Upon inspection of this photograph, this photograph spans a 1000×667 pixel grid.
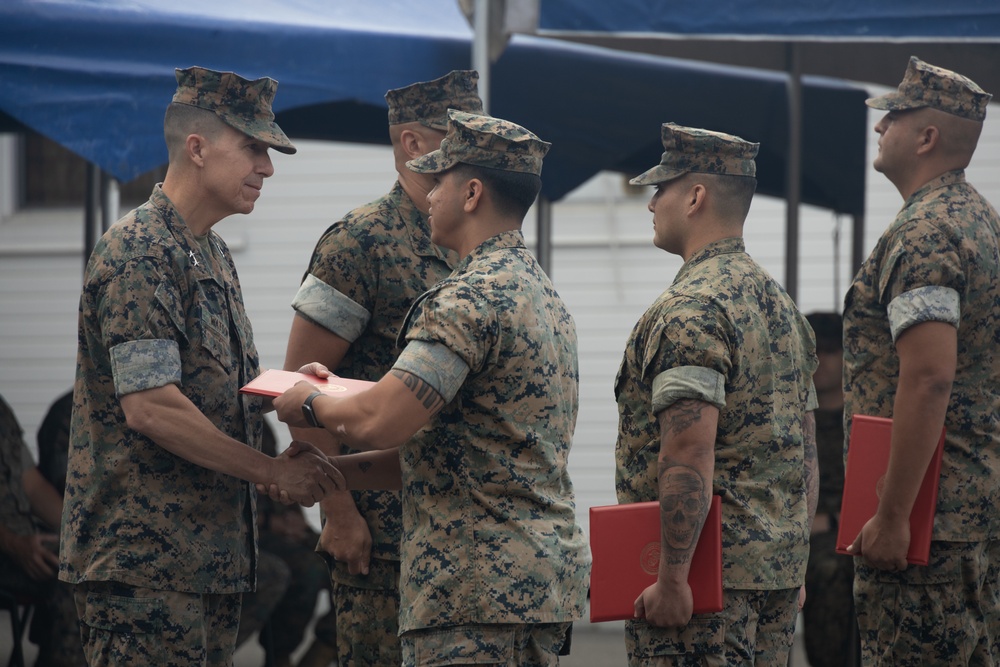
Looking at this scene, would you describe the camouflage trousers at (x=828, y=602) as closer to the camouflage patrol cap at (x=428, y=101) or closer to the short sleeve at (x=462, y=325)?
the camouflage patrol cap at (x=428, y=101)

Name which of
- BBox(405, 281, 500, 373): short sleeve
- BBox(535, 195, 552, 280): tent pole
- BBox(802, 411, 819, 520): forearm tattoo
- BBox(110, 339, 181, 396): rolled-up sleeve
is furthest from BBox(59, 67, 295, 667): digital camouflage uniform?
BBox(535, 195, 552, 280): tent pole

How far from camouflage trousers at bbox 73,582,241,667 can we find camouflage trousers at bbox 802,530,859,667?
11.0ft

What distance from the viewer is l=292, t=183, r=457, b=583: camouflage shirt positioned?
3.45 m

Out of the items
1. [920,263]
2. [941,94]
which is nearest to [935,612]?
[920,263]

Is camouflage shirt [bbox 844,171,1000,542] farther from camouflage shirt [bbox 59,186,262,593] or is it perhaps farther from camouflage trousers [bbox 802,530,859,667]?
camouflage trousers [bbox 802,530,859,667]

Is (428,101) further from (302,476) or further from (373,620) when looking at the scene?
(373,620)

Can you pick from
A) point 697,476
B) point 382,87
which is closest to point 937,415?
point 697,476

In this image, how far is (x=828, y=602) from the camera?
5625 millimetres

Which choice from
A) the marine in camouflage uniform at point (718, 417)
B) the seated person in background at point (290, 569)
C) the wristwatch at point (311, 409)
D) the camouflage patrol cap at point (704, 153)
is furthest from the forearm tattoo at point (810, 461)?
the seated person in background at point (290, 569)

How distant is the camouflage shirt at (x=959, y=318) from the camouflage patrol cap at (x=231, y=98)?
5.63 feet

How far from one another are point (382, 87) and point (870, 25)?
1793 millimetres

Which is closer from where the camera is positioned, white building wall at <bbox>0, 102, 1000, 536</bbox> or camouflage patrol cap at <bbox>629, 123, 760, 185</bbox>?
camouflage patrol cap at <bbox>629, 123, 760, 185</bbox>

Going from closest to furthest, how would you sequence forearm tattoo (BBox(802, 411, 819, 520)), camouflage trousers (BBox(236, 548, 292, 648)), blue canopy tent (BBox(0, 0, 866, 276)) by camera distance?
forearm tattoo (BBox(802, 411, 819, 520)) < blue canopy tent (BBox(0, 0, 866, 276)) < camouflage trousers (BBox(236, 548, 292, 648))

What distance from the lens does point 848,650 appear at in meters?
5.52
